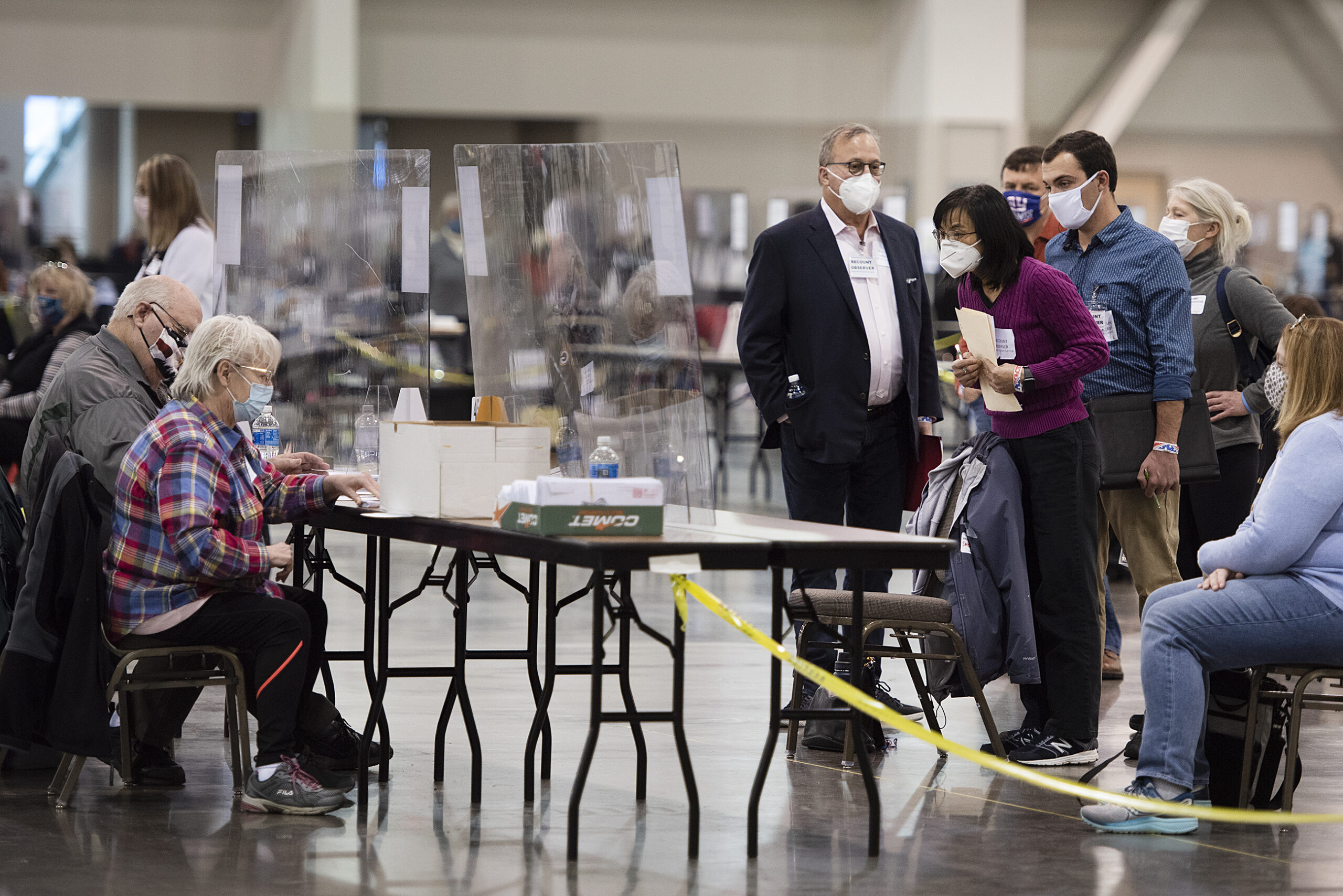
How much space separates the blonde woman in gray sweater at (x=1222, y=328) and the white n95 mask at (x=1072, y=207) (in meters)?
0.52

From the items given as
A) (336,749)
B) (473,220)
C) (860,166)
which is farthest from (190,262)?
(860,166)

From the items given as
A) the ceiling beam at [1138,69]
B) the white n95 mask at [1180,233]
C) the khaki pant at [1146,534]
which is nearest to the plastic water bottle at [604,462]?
the khaki pant at [1146,534]

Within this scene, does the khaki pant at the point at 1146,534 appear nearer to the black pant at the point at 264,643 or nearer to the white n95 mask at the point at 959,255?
the white n95 mask at the point at 959,255


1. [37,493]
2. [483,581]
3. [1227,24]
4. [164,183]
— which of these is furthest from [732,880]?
[1227,24]

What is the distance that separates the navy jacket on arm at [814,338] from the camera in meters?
4.63

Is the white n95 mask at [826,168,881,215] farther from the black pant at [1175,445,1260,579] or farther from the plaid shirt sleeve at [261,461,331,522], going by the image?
the plaid shirt sleeve at [261,461,331,522]

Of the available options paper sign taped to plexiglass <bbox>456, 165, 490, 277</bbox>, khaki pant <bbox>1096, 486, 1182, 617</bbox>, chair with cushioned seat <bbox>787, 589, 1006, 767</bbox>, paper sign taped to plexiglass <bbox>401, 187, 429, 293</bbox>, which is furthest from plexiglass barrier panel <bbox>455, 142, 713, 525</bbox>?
khaki pant <bbox>1096, 486, 1182, 617</bbox>

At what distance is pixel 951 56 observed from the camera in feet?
48.8

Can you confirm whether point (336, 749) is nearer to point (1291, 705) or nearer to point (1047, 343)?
point (1047, 343)

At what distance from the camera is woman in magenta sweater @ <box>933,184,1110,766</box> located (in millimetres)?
4289

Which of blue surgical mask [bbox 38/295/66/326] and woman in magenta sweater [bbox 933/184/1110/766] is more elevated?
blue surgical mask [bbox 38/295/66/326]

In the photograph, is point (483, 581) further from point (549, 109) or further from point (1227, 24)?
point (1227, 24)

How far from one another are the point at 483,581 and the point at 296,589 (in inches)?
161

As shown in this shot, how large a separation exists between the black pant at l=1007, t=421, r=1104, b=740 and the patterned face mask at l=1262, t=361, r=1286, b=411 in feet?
2.97
